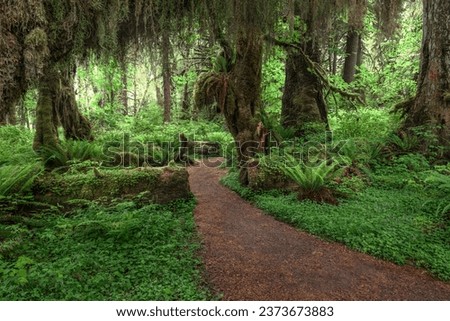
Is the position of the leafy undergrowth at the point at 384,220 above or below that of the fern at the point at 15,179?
below

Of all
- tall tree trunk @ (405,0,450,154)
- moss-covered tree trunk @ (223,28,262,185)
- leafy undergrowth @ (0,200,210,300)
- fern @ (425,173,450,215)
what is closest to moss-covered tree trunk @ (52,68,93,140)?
moss-covered tree trunk @ (223,28,262,185)

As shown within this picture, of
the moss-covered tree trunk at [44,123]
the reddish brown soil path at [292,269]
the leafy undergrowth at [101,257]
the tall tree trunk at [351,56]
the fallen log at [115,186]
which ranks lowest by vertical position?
the reddish brown soil path at [292,269]

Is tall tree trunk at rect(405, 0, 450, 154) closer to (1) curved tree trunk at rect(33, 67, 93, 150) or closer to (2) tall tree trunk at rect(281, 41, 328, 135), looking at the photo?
(2) tall tree trunk at rect(281, 41, 328, 135)

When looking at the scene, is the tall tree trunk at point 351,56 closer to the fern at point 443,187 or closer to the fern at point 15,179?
the fern at point 443,187

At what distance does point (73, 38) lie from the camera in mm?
4754

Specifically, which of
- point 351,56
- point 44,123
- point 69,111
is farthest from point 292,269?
A: point 351,56

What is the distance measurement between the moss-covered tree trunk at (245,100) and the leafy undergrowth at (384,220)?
1.26 m

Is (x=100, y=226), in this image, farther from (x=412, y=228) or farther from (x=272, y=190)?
(x=412, y=228)

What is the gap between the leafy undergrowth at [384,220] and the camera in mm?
4754

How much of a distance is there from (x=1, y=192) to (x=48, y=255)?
194cm

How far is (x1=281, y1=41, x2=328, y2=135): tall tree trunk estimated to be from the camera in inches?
455

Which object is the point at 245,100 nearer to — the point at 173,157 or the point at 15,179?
the point at 173,157

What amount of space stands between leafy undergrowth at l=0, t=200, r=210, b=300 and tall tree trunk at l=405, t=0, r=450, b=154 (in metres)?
6.64

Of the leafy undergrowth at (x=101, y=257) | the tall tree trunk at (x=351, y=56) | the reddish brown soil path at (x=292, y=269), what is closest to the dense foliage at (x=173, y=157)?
the leafy undergrowth at (x=101, y=257)
